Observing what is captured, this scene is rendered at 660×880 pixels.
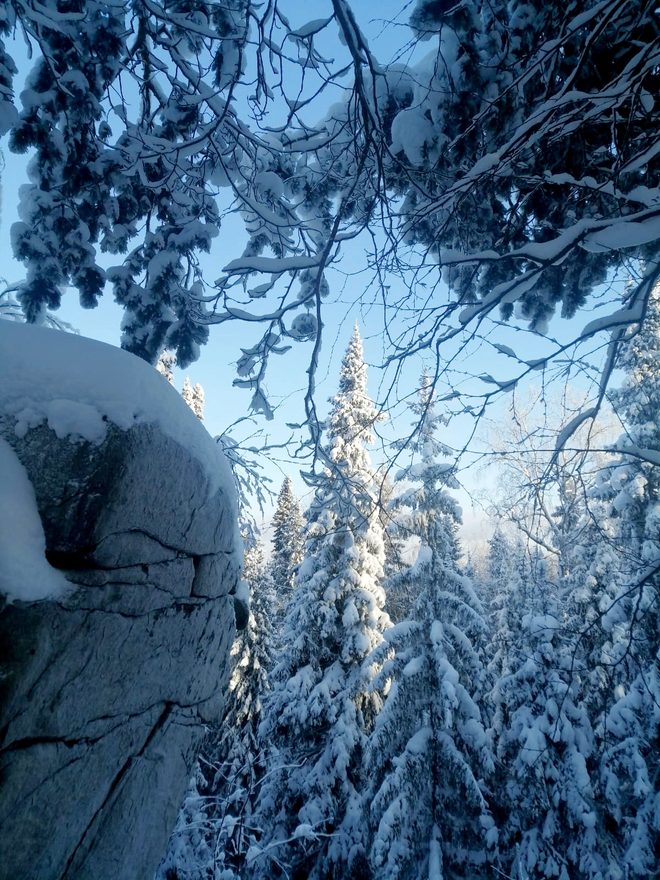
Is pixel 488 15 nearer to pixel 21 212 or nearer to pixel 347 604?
pixel 21 212

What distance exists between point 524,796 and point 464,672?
136 inches

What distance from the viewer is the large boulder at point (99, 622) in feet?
5.99

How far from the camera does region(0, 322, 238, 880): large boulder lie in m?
1.83

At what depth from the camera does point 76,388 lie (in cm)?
219

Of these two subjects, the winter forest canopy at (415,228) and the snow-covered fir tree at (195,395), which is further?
the snow-covered fir tree at (195,395)

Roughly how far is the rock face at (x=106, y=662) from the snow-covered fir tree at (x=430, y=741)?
6.16 m

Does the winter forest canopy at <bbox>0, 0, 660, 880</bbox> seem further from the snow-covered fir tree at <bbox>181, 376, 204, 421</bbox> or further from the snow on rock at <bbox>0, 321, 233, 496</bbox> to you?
the snow-covered fir tree at <bbox>181, 376, 204, 421</bbox>

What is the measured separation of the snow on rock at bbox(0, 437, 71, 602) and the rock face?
0.04 meters

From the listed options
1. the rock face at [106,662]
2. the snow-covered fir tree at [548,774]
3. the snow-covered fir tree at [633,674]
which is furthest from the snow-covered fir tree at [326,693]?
the rock face at [106,662]

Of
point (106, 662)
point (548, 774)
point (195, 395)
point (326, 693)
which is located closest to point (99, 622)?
point (106, 662)

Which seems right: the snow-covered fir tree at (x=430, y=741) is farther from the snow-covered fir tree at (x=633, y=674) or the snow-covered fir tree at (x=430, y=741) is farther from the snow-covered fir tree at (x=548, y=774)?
the snow-covered fir tree at (x=633, y=674)

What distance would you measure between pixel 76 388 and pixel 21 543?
2.54ft

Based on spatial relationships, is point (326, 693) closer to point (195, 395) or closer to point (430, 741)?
point (430, 741)

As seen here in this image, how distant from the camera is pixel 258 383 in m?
3.23
